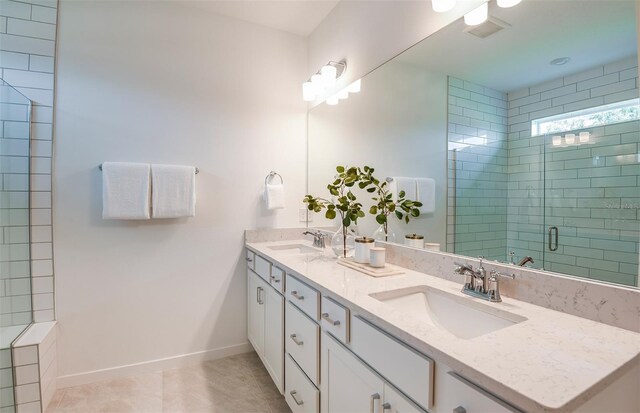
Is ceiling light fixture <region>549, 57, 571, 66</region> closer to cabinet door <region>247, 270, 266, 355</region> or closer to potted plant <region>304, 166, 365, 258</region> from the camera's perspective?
potted plant <region>304, 166, 365, 258</region>

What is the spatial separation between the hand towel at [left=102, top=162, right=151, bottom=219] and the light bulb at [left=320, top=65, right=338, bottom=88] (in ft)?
4.36

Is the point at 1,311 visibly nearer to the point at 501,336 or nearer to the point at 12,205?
the point at 12,205

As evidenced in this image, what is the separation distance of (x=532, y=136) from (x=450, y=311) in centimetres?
69

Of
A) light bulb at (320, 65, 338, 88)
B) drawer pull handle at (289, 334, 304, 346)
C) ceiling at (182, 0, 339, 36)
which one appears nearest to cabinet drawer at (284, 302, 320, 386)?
drawer pull handle at (289, 334, 304, 346)

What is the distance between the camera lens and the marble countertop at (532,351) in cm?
57

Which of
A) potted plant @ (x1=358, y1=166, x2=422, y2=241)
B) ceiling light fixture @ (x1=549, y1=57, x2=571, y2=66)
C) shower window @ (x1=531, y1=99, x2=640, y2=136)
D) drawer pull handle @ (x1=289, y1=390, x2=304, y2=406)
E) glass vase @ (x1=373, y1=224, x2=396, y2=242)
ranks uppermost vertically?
ceiling light fixture @ (x1=549, y1=57, x2=571, y2=66)

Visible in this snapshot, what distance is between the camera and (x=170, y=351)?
2.15 meters

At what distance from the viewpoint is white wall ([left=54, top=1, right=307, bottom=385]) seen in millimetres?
1904

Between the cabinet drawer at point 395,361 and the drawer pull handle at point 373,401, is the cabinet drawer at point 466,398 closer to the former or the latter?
the cabinet drawer at point 395,361

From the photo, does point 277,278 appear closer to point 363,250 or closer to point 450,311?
point 363,250

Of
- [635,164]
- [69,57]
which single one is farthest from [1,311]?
[635,164]

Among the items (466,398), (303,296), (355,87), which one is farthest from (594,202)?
(355,87)

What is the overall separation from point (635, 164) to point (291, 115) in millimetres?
2114

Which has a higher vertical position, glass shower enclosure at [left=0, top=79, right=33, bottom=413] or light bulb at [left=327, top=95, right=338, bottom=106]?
light bulb at [left=327, top=95, right=338, bottom=106]
